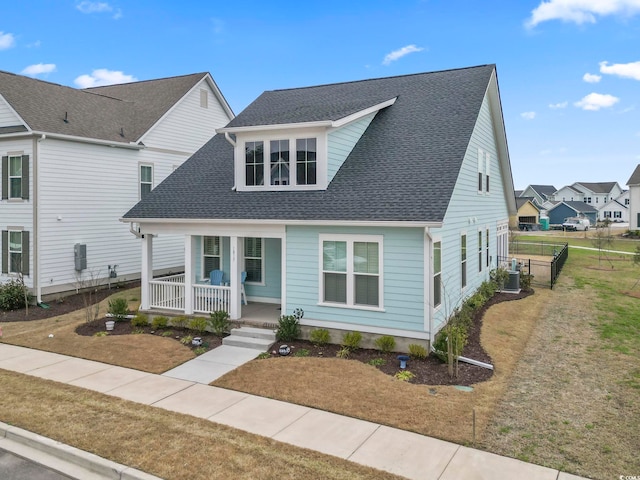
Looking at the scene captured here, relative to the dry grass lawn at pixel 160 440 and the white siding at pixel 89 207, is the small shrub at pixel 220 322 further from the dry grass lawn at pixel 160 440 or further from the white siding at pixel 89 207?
the white siding at pixel 89 207

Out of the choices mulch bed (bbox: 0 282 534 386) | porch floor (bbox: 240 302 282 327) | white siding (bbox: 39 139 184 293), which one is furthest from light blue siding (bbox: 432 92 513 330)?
white siding (bbox: 39 139 184 293)

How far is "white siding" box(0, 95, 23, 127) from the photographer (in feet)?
58.1

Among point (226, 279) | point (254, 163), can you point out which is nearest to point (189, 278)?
point (226, 279)

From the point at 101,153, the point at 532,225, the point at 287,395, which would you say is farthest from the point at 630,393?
the point at 532,225

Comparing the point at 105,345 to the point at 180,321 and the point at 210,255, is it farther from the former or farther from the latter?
the point at 210,255

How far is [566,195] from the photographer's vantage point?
99.9 meters

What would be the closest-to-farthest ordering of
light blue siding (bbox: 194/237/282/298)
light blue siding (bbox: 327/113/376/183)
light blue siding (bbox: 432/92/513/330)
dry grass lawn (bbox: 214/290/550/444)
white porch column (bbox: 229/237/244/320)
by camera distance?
dry grass lawn (bbox: 214/290/550/444), light blue siding (bbox: 432/92/513/330), white porch column (bbox: 229/237/244/320), light blue siding (bbox: 327/113/376/183), light blue siding (bbox: 194/237/282/298)

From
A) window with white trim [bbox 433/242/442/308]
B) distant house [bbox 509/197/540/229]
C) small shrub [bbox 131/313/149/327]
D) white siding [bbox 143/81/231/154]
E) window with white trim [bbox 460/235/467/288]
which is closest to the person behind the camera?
window with white trim [bbox 433/242/442/308]

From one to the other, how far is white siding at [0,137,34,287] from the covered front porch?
224 inches

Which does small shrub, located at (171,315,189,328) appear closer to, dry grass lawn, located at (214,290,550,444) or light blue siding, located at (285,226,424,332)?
light blue siding, located at (285,226,424,332)

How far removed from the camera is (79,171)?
1880cm

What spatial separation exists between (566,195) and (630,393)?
337 feet

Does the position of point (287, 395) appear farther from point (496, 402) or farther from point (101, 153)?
point (101, 153)

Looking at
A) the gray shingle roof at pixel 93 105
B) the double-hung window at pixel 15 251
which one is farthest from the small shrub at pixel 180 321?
the gray shingle roof at pixel 93 105
